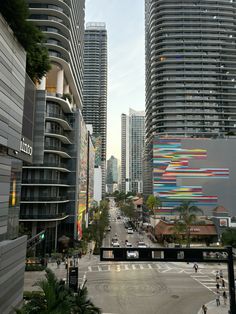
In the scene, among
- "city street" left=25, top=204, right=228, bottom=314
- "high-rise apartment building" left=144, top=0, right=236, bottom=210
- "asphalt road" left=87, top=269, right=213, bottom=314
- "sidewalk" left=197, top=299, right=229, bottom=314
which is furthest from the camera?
"high-rise apartment building" left=144, top=0, right=236, bottom=210

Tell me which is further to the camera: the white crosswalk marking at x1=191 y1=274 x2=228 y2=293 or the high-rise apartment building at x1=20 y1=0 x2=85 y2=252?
the high-rise apartment building at x1=20 y1=0 x2=85 y2=252

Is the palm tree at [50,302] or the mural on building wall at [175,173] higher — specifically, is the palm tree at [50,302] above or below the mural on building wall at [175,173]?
below

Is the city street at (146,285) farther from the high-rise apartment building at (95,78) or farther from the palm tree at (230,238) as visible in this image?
the high-rise apartment building at (95,78)

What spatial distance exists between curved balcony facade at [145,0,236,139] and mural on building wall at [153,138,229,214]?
13377mm

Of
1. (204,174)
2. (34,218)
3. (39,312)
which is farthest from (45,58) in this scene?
(204,174)

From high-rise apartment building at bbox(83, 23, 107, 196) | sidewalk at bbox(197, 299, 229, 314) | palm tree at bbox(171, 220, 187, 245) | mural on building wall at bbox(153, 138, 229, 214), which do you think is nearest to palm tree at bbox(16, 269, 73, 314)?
sidewalk at bbox(197, 299, 229, 314)

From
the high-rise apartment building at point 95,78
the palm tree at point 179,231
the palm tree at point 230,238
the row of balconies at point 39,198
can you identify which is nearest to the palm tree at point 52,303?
the row of balconies at point 39,198

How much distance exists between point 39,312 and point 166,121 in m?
79.6

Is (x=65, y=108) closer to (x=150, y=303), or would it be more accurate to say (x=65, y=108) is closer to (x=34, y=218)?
(x=34, y=218)

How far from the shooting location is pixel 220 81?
8838 centimetres

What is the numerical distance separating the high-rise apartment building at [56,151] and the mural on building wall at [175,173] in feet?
86.6

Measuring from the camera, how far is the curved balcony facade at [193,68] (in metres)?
85.9

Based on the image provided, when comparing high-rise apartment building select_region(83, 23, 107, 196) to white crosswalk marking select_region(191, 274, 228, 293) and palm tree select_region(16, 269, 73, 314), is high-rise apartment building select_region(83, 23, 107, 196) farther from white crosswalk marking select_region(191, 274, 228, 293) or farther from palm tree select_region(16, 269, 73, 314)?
palm tree select_region(16, 269, 73, 314)

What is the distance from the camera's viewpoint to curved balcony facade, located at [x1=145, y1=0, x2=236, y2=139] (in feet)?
282
